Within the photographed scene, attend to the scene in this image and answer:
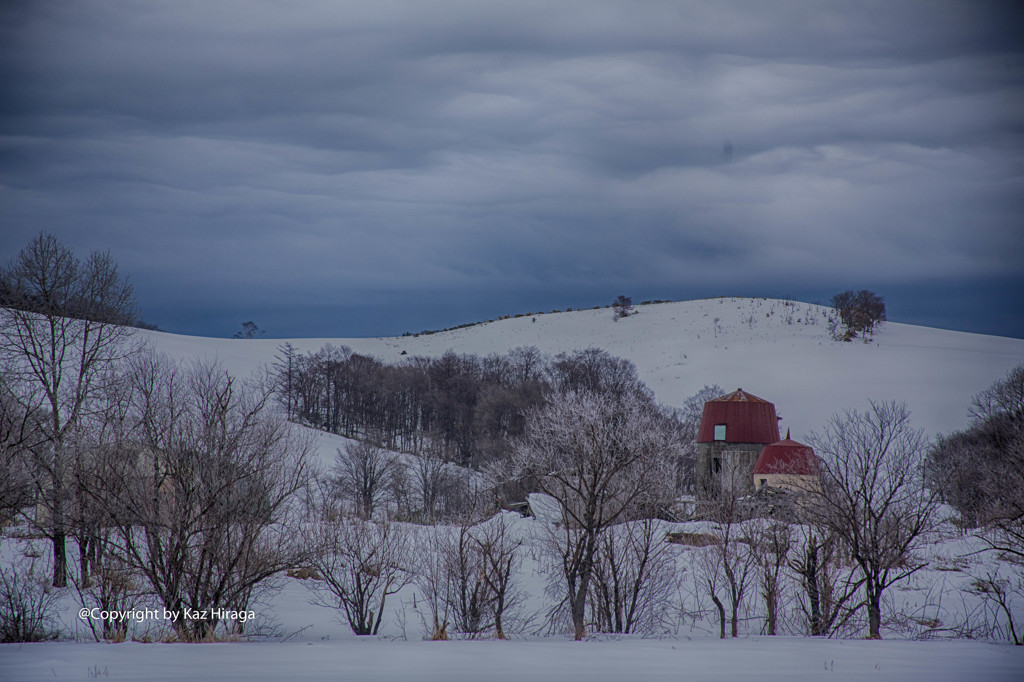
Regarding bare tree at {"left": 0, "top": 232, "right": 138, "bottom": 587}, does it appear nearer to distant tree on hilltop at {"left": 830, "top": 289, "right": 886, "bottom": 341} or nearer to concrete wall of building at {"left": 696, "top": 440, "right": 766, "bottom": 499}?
concrete wall of building at {"left": 696, "top": 440, "right": 766, "bottom": 499}

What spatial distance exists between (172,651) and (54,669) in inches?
71.5

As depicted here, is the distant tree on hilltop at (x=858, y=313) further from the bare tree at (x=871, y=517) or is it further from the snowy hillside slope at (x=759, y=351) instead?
the bare tree at (x=871, y=517)

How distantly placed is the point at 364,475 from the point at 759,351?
5728 centimetres

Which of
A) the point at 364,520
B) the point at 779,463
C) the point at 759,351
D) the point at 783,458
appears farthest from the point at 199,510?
the point at 759,351

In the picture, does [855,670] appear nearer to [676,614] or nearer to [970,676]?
[970,676]

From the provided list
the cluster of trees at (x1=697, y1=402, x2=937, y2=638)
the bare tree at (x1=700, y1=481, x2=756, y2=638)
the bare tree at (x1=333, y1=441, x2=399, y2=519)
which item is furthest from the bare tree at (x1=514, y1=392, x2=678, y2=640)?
the bare tree at (x1=333, y1=441, x2=399, y2=519)

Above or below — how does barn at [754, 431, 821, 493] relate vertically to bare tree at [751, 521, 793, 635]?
above

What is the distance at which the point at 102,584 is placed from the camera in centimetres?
1767

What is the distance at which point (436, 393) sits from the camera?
84750 millimetres

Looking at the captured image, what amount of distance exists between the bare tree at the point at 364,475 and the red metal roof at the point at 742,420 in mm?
22274

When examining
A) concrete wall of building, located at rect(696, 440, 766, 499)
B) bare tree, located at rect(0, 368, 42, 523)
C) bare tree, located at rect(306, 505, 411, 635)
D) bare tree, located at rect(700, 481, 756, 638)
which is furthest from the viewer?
concrete wall of building, located at rect(696, 440, 766, 499)

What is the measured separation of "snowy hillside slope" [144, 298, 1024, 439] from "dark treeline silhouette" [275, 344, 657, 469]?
280 inches

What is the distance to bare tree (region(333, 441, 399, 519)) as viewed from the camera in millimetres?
53281

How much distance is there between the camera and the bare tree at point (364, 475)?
53281mm
